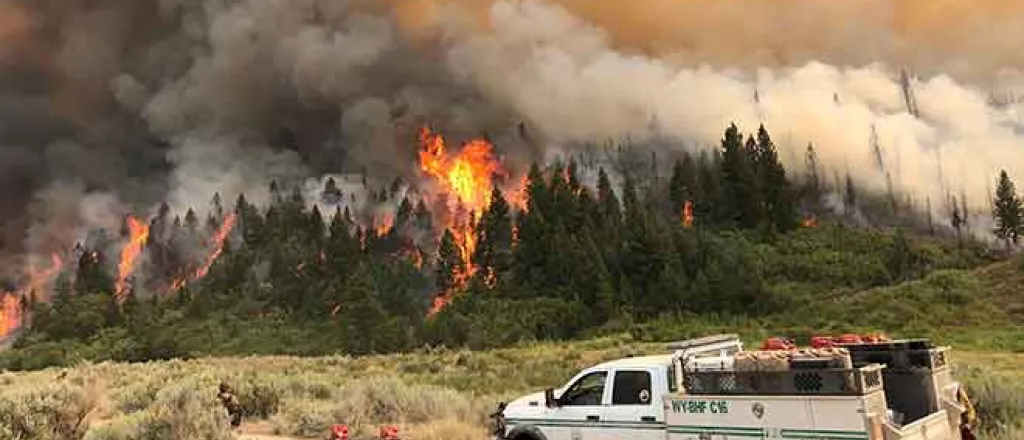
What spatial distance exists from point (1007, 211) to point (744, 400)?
125911mm

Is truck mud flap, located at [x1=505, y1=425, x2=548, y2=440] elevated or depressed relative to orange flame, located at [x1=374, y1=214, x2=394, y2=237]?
depressed

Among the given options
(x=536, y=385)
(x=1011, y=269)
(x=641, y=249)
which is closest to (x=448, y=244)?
(x=641, y=249)

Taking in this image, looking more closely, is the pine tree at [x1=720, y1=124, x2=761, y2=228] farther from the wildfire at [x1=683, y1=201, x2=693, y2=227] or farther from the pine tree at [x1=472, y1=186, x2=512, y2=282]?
the pine tree at [x1=472, y1=186, x2=512, y2=282]

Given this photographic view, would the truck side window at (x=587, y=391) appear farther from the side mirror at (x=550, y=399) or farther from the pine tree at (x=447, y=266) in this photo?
the pine tree at (x=447, y=266)

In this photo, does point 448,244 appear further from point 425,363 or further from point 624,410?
point 624,410

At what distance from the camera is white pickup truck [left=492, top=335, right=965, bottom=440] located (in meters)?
9.24

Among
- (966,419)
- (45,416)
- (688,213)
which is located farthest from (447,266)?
(966,419)

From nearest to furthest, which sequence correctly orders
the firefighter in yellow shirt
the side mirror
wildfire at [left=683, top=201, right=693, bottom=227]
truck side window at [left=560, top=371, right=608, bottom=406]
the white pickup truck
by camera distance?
the white pickup truck
the firefighter in yellow shirt
truck side window at [left=560, top=371, right=608, bottom=406]
the side mirror
wildfire at [left=683, top=201, right=693, bottom=227]

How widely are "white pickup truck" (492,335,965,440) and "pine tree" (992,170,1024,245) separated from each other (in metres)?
123

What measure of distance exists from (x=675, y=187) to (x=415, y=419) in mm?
112682

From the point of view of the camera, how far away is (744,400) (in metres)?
10.0

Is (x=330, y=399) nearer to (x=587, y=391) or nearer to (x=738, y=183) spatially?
(x=587, y=391)

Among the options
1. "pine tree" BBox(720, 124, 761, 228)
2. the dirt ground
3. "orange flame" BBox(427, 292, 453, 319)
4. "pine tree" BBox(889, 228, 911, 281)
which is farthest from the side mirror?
"pine tree" BBox(720, 124, 761, 228)

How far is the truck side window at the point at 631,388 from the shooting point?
11383mm
